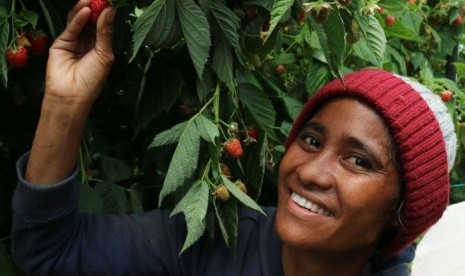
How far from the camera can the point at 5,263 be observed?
47.6 inches

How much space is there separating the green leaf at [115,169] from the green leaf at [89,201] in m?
0.08

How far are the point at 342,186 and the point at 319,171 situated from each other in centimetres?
4

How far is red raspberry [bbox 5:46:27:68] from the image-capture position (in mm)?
1066

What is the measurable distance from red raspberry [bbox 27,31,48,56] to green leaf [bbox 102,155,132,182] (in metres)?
0.28

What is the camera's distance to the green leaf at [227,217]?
1.14 meters

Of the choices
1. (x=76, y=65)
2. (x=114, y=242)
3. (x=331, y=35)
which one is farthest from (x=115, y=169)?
(x=331, y=35)

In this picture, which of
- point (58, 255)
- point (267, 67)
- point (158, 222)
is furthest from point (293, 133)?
point (58, 255)

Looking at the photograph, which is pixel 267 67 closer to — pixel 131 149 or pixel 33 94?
pixel 131 149

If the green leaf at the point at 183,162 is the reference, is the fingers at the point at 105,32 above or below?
above

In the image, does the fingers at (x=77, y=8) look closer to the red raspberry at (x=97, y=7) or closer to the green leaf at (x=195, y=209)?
the red raspberry at (x=97, y=7)

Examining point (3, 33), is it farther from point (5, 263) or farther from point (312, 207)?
point (312, 207)


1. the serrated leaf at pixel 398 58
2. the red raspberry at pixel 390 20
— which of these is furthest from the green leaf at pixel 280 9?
the serrated leaf at pixel 398 58

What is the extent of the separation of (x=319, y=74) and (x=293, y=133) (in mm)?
202

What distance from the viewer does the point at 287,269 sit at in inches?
50.6
